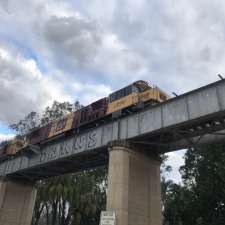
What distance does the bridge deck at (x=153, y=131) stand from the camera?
1638 centimetres

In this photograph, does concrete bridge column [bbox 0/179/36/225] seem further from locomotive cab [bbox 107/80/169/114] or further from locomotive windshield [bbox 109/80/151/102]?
locomotive windshield [bbox 109/80/151/102]

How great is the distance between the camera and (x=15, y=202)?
3184 cm

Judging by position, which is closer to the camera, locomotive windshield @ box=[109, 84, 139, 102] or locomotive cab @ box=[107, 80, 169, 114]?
locomotive cab @ box=[107, 80, 169, 114]

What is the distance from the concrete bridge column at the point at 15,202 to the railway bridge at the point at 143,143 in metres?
7.82

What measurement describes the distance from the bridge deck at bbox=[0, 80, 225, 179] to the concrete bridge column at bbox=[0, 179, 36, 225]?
4892 mm

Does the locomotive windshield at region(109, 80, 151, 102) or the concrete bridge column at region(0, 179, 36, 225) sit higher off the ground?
the locomotive windshield at region(109, 80, 151, 102)

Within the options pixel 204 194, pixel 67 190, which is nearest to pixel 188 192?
pixel 204 194

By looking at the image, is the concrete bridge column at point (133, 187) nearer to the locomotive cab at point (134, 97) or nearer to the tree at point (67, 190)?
the locomotive cab at point (134, 97)

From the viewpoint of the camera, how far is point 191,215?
39750 mm

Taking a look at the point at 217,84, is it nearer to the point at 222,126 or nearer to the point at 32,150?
the point at 222,126

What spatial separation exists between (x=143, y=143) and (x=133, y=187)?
318 centimetres

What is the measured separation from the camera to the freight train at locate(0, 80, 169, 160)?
70.0 feet

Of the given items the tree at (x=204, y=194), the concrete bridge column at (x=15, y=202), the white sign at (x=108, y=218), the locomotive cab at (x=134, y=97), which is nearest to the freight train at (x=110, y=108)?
the locomotive cab at (x=134, y=97)

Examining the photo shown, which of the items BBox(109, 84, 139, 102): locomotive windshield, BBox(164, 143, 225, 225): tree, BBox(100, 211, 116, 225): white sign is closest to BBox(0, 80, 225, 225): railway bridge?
BBox(100, 211, 116, 225): white sign
